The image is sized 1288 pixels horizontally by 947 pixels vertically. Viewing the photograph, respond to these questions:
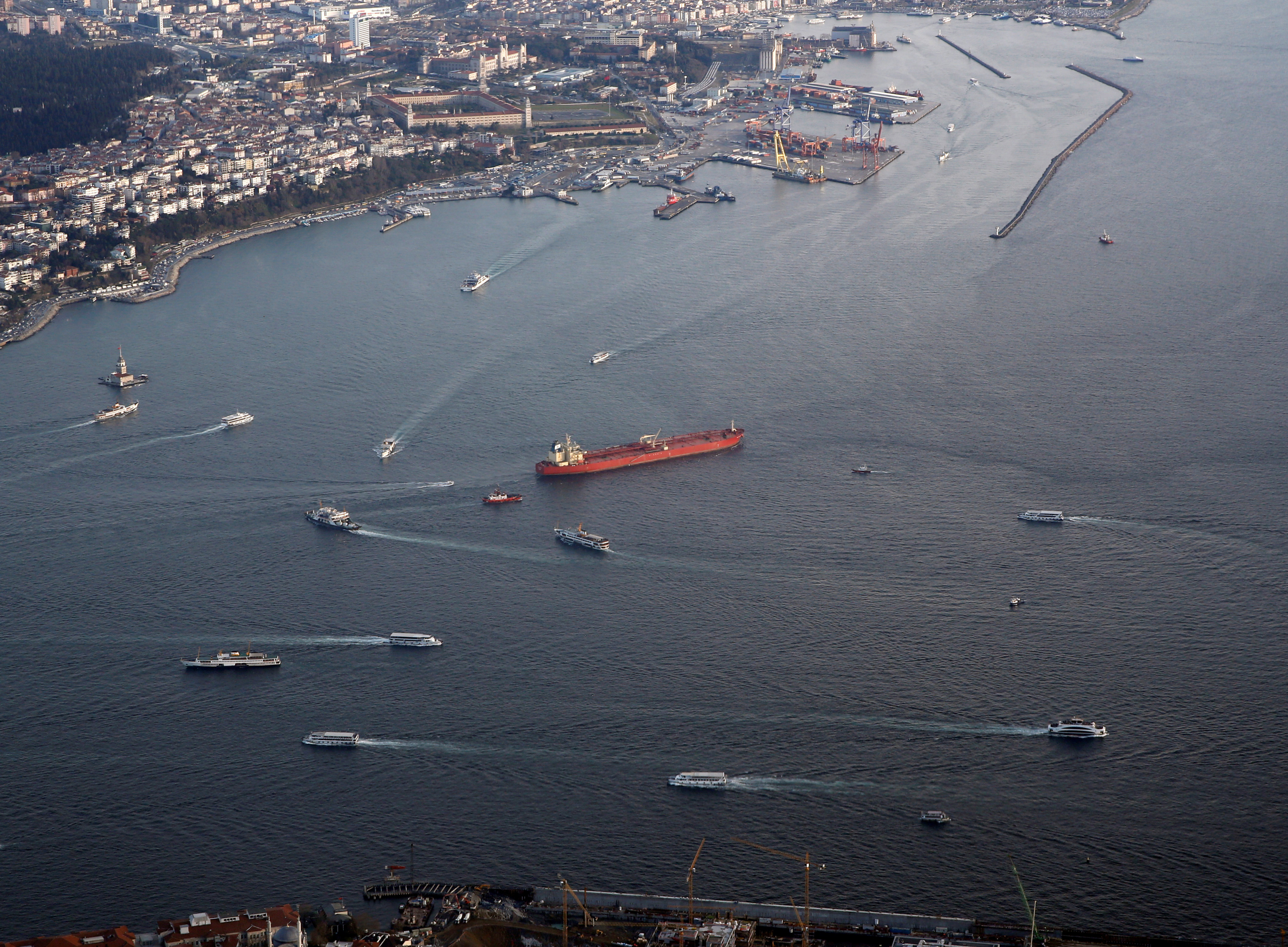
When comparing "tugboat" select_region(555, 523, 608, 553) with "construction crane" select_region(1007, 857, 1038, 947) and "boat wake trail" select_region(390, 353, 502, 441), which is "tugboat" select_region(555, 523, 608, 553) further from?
"construction crane" select_region(1007, 857, 1038, 947)

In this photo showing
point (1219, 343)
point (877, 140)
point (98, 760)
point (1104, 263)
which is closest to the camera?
point (98, 760)

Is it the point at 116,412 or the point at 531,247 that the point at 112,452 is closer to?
the point at 116,412

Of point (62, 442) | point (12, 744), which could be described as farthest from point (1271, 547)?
point (62, 442)

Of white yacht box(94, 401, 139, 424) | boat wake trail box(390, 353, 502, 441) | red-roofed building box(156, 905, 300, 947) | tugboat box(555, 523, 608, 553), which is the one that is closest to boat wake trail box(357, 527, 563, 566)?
tugboat box(555, 523, 608, 553)

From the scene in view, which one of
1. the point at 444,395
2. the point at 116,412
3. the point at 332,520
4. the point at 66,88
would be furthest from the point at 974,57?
the point at 332,520

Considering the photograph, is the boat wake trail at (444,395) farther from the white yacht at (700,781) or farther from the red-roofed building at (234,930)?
the red-roofed building at (234,930)

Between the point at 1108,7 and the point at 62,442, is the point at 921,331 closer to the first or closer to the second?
the point at 62,442
